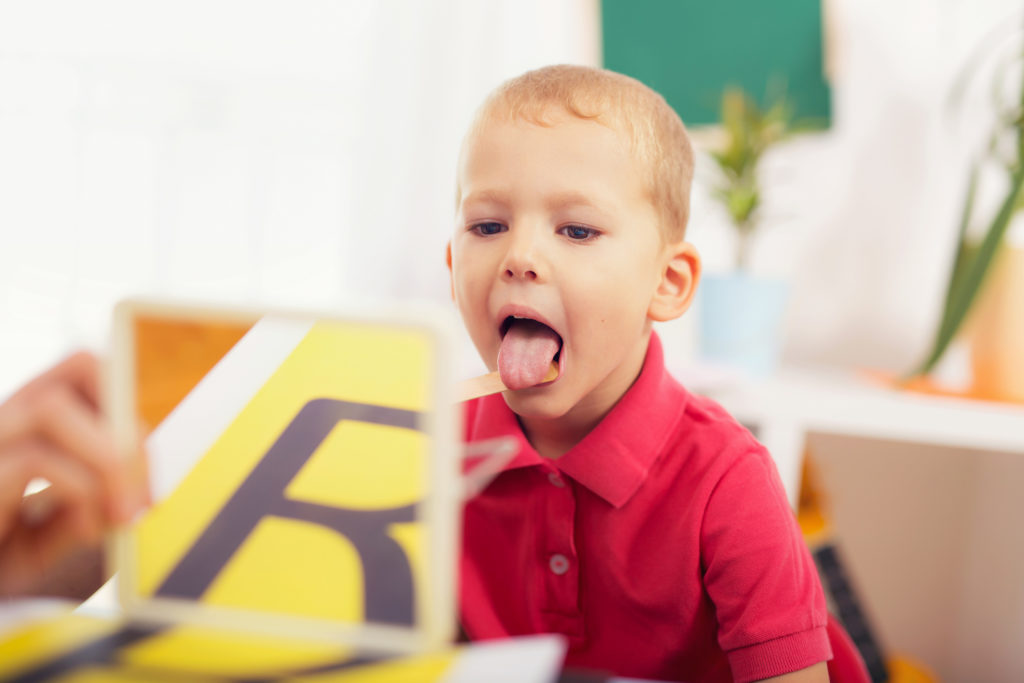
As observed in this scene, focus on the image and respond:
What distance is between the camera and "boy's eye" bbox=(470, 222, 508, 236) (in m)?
0.59

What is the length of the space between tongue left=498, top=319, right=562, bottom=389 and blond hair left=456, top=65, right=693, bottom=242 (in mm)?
131

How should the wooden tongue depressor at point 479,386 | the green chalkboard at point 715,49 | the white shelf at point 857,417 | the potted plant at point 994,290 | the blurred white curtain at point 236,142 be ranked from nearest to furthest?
the wooden tongue depressor at point 479,386 → the white shelf at point 857,417 → the potted plant at point 994,290 → the green chalkboard at point 715,49 → the blurred white curtain at point 236,142

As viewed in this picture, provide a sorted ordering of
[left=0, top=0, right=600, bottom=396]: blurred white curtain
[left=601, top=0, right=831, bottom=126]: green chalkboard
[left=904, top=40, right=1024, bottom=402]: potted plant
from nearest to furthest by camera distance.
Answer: [left=904, top=40, right=1024, bottom=402]: potted plant → [left=601, top=0, right=831, bottom=126]: green chalkboard → [left=0, top=0, right=600, bottom=396]: blurred white curtain

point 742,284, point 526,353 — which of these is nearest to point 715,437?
point 526,353

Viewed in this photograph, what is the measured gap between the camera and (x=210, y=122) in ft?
6.36

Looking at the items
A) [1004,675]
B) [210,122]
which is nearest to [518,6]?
[210,122]

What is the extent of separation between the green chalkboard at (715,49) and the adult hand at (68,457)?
1.39 m

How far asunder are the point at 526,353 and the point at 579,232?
3.9 inches

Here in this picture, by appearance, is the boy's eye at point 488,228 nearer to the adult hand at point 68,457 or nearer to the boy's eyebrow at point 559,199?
the boy's eyebrow at point 559,199

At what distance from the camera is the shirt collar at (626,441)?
60cm

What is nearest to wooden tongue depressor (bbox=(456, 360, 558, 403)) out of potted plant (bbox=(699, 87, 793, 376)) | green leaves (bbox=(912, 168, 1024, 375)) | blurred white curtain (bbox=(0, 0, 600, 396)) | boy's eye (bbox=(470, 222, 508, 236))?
boy's eye (bbox=(470, 222, 508, 236))

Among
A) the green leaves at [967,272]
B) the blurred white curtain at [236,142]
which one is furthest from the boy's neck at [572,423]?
the blurred white curtain at [236,142]

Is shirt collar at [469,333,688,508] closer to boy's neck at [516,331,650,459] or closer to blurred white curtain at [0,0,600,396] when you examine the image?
boy's neck at [516,331,650,459]

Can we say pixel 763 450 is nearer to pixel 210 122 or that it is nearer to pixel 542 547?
pixel 542 547
